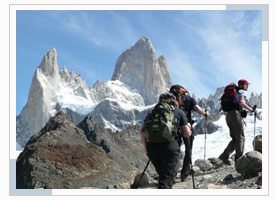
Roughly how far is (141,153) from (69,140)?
43965 millimetres

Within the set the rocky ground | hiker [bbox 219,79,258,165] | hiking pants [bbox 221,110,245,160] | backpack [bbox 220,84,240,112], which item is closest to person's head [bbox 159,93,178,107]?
the rocky ground

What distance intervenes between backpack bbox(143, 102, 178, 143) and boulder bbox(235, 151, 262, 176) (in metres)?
2.95

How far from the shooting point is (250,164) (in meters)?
6.93

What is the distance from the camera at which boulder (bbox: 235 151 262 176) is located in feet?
22.5

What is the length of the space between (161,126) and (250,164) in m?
3.29

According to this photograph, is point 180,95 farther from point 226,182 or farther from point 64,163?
point 64,163

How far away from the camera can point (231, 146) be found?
29.9ft

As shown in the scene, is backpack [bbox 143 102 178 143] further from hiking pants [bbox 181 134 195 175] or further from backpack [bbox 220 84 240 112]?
backpack [bbox 220 84 240 112]

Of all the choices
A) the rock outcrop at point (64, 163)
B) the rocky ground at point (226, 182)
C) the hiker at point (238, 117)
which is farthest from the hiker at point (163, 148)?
the rock outcrop at point (64, 163)

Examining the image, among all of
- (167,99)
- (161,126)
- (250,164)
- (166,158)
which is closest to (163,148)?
(166,158)

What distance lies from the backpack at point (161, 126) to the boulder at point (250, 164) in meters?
2.95

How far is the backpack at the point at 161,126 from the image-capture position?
15.8 feet

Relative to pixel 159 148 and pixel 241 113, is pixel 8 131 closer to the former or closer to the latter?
pixel 159 148

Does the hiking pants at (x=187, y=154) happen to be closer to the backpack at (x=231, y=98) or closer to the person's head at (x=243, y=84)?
the backpack at (x=231, y=98)
